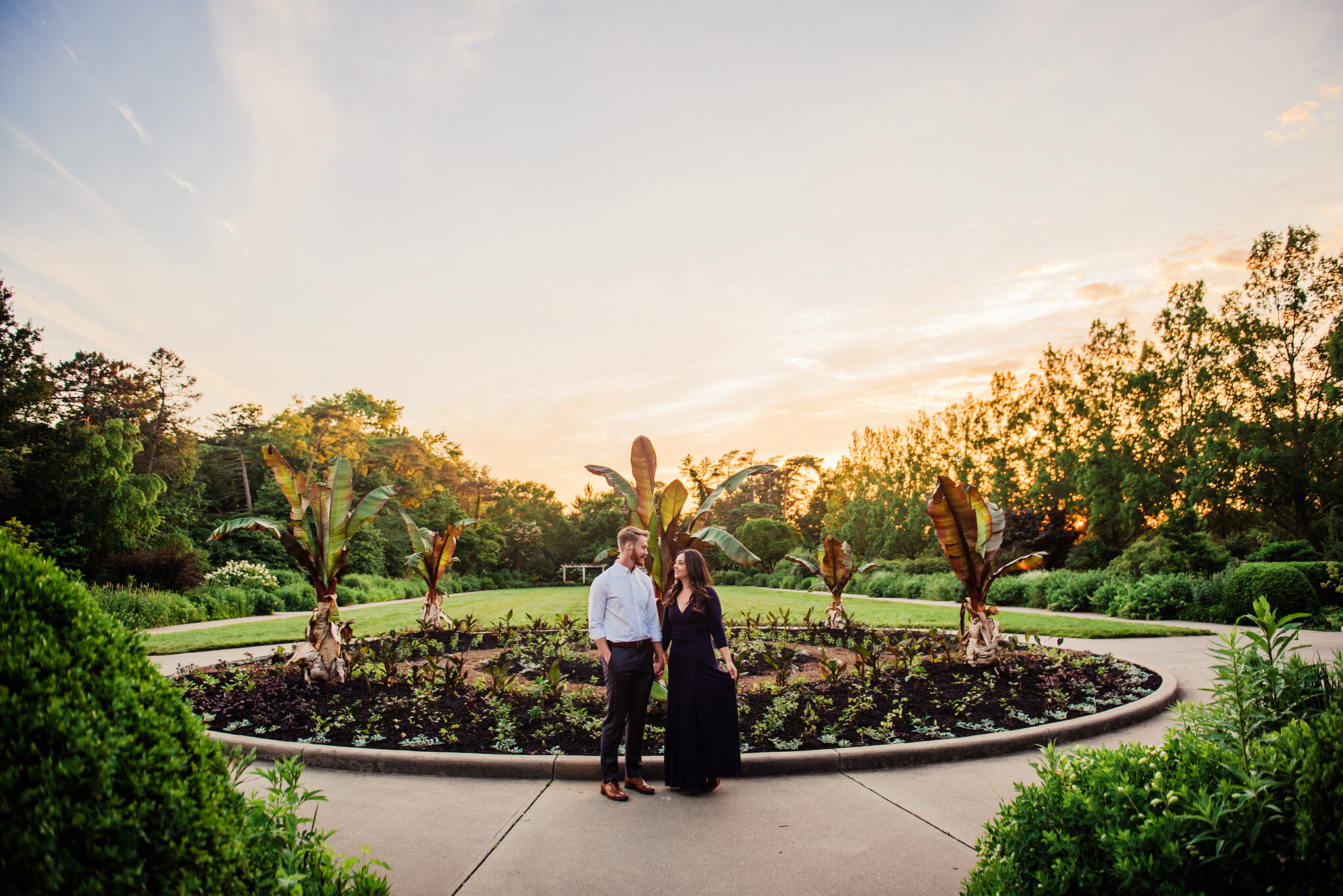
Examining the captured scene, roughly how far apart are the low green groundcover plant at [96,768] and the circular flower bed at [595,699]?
3.47 metres

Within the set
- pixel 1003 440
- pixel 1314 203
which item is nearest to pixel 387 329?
pixel 1314 203

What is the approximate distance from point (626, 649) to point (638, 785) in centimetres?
95

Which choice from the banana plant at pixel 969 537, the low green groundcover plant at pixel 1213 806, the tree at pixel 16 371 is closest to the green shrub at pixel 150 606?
the tree at pixel 16 371

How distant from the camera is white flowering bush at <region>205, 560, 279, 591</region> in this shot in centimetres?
1873

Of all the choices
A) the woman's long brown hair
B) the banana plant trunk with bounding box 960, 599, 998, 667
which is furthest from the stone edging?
the banana plant trunk with bounding box 960, 599, 998, 667

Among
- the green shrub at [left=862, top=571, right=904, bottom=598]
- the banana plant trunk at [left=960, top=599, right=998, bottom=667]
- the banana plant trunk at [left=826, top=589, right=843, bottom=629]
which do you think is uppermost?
the banana plant trunk at [left=960, top=599, right=998, bottom=667]

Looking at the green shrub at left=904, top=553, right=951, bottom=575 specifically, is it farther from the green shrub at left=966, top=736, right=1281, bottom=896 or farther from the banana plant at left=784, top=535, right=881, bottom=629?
the green shrub at left=966, top=736, right=1281, bottom=896

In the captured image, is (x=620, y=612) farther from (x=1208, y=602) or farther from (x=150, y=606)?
(x=1208, y=602)

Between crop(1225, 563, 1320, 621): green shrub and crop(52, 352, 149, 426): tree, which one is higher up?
crop(52, 352, 149, 426): tree

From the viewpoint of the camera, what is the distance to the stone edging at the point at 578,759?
15.0 feet

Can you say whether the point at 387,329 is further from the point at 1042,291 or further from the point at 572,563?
the point at 572,563

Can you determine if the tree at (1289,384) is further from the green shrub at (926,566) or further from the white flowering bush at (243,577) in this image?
the white flowering bush at (243,577)

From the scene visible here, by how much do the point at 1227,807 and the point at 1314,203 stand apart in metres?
17.8

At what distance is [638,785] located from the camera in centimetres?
431
